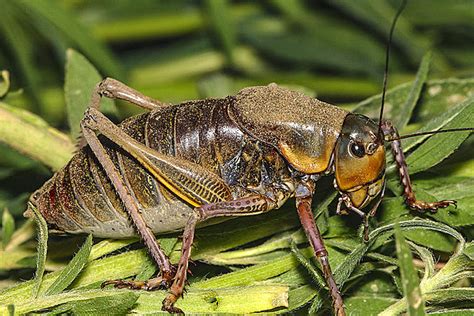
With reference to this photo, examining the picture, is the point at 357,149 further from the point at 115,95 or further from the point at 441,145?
the point at 115,95

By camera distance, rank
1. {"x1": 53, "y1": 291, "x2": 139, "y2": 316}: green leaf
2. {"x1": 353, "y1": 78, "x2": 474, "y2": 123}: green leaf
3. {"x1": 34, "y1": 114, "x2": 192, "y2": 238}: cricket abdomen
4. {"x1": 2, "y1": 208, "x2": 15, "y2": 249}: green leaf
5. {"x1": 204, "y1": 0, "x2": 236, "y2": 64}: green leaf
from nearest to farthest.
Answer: {"x1": 53, "y1": 291, "x2": 139, "y2": 316}: green leaf
{"x1": 34, "y1": 114, "x2": 192, "y2": 238}: cricket abdomen
{"x1": 2, "y1": 208, "x2": 15, "y2": 249}: green leaf
{"x1": 353, "y1": 78, "x2": 474, "y2": 123}: green leaf
{"x1": 204, "y1": 0, "x2": 236, "y2": 64}: green leaf

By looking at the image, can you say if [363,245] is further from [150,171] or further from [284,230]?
[150,171]

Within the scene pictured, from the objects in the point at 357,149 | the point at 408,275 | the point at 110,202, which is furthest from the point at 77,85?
the point at 408,275

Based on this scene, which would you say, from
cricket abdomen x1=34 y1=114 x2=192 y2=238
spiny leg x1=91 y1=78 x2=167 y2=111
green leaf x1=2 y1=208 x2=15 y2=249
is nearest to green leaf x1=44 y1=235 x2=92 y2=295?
cricket abdomen x1=34 y1=114 x2=192 y2=238

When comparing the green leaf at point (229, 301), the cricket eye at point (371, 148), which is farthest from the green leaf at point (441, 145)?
the green leaf at point (229, 301)

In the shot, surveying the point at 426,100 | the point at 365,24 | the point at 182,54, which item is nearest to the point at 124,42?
the point at 182,54

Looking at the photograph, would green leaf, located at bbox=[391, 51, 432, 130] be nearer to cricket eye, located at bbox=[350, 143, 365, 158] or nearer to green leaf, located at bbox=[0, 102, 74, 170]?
cricket eye, located at bbox=[350, 143, 365, 158]
